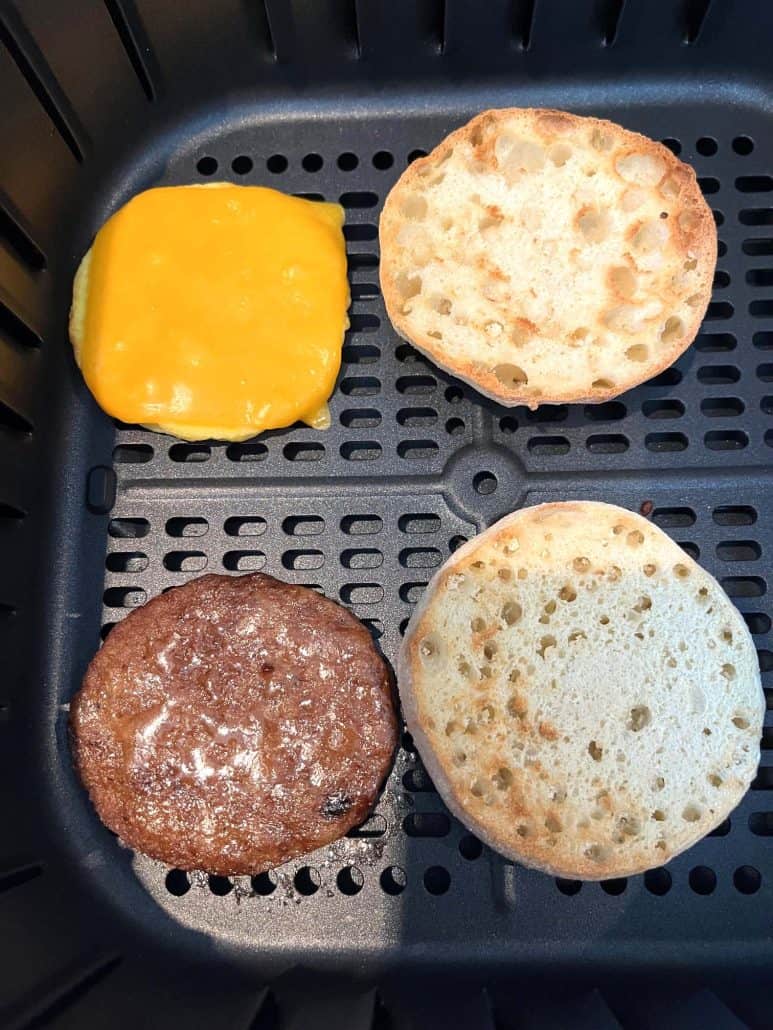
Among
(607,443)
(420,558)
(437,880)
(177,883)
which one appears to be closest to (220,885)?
(177,883)

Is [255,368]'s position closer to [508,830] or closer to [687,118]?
[508,830]

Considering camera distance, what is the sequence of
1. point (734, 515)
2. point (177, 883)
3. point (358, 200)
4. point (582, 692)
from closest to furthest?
A: point (582, 692), point (177, 883), point (734, 515), point (358, 200)

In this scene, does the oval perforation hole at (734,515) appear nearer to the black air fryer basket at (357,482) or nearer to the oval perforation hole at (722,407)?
the black air fryer basket at (357,482)

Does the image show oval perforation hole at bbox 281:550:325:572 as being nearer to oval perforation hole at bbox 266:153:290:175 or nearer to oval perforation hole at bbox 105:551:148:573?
oval perforation hole at bbox 105:551:148:573

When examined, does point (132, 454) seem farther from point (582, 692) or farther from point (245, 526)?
point (582, 692)

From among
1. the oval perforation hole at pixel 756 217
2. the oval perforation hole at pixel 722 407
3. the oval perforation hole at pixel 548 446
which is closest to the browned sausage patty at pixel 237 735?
the oval perforation hole at pixel 548 446

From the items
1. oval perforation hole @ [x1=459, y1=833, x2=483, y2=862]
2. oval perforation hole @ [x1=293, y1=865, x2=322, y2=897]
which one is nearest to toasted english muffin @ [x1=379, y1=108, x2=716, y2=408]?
oval perforation hole @ [x1=459, y1=833, x2=483, y2=862]
